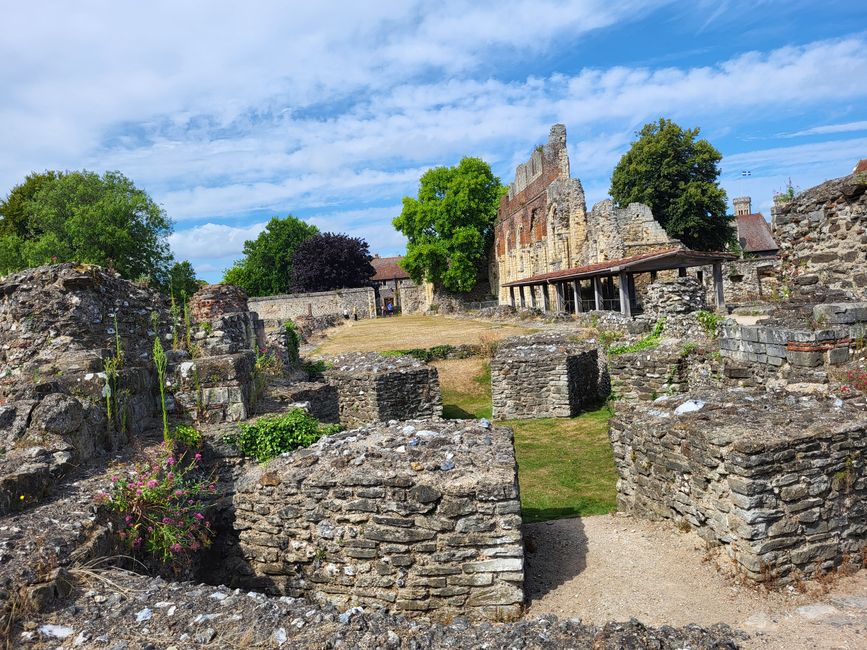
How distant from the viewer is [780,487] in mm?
4312

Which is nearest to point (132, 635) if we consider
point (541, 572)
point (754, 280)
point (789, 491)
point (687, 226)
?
point (541, 572)

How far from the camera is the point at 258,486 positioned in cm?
456

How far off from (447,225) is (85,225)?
26.1m

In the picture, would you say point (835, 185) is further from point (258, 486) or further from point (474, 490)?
point (258, 486)

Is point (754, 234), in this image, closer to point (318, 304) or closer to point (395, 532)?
point (318, 304)

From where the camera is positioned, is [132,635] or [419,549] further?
[419,549]

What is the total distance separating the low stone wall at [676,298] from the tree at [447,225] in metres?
30.3

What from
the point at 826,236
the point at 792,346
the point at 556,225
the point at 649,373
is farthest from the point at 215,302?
the point at 556,225

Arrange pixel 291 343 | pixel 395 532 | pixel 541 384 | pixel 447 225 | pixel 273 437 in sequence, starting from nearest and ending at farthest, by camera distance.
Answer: pixel 395 532, pixel 273 437, pixel 541 384, pixel 291 343, pixel 447 225

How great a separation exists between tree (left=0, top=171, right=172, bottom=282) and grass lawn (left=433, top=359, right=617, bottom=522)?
75.9 ft

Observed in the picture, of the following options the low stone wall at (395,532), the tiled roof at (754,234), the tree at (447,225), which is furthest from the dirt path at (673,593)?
the tiled roof at (754,234)

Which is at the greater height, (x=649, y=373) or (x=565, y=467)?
(x=649, y=373)

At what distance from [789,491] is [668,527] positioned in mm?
1292

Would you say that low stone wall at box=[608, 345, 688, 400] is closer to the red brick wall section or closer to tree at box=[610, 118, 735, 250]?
the red brick wall section
